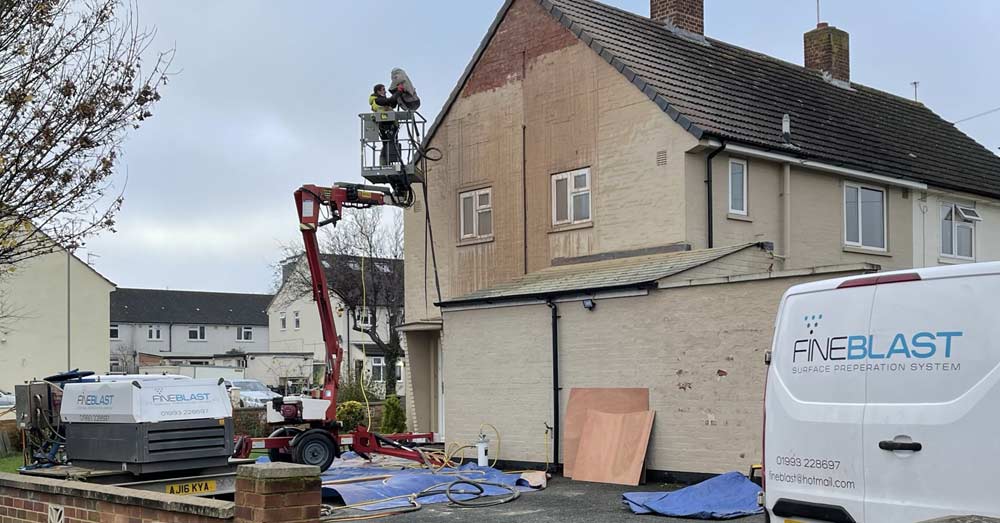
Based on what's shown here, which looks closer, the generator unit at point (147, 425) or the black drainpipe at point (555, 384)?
the generator unit at point (147, 425)

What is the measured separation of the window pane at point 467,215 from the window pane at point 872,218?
840 centimetres

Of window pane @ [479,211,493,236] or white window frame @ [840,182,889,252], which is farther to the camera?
window pane @ [479,211,493,236]

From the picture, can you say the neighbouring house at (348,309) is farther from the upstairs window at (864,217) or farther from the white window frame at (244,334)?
the white window frame at (244,334)

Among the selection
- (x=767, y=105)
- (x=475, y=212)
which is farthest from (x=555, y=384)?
(x=767, y=105)

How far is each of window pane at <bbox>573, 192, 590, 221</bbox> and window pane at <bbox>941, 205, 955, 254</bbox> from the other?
353 inches

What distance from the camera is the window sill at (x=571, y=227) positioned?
20484 mm

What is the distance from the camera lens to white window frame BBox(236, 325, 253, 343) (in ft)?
282

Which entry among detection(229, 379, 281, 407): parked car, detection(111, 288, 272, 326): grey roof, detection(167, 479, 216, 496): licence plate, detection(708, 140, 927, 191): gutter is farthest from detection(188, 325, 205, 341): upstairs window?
detection(167, 479, 216, 496): licence plate

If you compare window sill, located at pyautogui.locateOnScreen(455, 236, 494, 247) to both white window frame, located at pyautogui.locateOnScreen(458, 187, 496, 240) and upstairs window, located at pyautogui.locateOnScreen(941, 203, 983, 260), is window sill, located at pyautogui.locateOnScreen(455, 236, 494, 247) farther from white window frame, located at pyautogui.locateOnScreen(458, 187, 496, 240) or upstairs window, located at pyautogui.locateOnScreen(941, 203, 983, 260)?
upstairs window, located at pyautogui.locateOnScreen(941, 203, 983, 260)

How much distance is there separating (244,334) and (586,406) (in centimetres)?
7272

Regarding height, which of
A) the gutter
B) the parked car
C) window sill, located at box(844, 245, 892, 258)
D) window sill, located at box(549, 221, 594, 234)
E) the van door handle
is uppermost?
the gutter

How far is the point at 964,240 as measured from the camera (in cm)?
2461

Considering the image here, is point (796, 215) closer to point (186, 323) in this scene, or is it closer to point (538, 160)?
point (538, 160)

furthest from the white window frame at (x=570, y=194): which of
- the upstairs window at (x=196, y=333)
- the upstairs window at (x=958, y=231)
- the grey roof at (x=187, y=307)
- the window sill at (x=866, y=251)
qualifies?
the upstairs window at (x=196, y=333)
